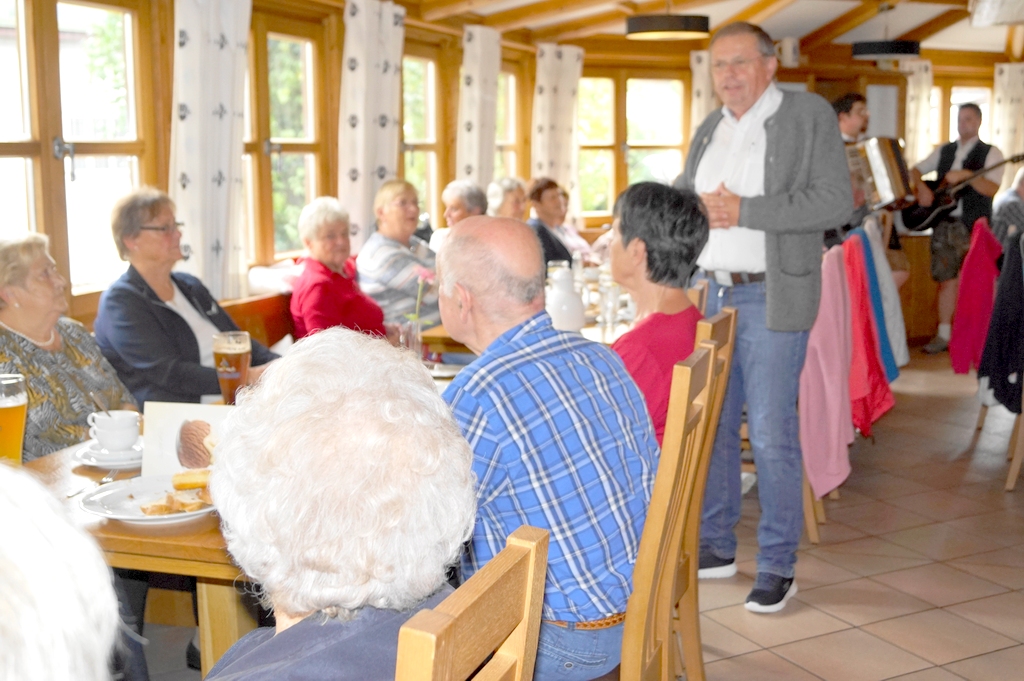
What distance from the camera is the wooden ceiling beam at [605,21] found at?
711 cm

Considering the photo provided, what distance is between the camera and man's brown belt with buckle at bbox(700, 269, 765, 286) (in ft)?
9.53

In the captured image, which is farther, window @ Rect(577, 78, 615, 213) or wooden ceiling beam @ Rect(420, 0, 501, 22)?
window @ Rect(577, 78, 615, 213)

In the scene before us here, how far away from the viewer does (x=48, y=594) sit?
0.56m

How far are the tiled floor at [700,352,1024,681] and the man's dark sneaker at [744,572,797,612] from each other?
0.03 metres

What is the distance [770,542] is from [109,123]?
9.06 ft

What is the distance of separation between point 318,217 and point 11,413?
97.7 inches

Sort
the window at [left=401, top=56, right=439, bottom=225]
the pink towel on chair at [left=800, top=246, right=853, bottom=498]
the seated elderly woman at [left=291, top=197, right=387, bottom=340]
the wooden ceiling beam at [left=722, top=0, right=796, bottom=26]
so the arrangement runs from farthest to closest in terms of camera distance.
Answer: the wooden ceiling beam at [left=722, top=0, right=796, bottom=26]
the window at [left=401, top=56, right=439, bottom=225]
the seated elderly woman at [left=291, top=197, right=387, bottom=340]
the pink towel on chair at [left=800, top=246, right=853, bottom=498]

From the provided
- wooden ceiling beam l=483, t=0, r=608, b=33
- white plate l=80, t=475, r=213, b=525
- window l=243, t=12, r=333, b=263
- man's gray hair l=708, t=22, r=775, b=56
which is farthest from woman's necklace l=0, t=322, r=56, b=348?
wooden ceiling beam l=483, t=0, r=608, b=33

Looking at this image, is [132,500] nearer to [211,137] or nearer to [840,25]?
[211,137]

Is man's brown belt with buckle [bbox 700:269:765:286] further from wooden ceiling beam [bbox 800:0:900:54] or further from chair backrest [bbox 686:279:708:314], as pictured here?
wooden ceiling beam [bbox 800:0:900:54]

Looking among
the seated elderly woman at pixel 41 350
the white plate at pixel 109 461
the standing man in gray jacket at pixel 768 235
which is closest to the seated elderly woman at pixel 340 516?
the white plate at pixel 109 461

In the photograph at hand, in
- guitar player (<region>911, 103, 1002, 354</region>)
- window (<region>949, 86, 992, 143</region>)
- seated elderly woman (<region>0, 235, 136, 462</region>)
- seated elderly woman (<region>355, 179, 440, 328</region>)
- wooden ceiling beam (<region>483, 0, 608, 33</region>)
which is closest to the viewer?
seated elderly woman (<region>0, 235, 136, 462</region>)

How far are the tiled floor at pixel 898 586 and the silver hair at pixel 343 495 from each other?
1.83 m

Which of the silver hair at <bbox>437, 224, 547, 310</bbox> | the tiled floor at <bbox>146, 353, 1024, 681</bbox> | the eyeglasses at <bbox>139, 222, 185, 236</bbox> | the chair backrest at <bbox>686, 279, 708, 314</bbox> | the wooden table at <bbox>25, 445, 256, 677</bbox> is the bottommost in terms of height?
the tiled floor at <bbox>146, 353, 1024, 681</bbox>
